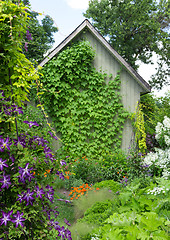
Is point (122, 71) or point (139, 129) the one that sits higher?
point (122, 71)

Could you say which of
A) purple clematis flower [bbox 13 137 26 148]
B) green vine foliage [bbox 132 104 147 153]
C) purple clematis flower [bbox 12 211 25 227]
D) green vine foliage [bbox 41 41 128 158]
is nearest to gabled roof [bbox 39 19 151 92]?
green vine foliage [bbox 41 41 128 158]

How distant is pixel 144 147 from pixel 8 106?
5.28 meters

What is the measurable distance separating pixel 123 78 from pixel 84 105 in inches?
61.9

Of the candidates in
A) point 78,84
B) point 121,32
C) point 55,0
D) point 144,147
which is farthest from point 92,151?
point 121,32

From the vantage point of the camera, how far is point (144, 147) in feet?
20.5

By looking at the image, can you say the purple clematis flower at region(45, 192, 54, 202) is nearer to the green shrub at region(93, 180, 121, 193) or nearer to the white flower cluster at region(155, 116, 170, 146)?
the green shrub at region(93, 180, 121, 193)

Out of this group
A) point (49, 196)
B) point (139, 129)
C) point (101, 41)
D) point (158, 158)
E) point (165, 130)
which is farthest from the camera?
point (101, 41)

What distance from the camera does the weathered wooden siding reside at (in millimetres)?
6797

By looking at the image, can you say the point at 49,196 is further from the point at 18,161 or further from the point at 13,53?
the point at 13,53

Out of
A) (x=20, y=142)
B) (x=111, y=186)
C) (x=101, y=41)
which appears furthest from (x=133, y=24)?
(x=20, y=142)

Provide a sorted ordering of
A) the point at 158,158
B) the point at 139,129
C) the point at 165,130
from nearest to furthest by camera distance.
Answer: the point at 158,158 < the point at 165,130 < the point at 139,129

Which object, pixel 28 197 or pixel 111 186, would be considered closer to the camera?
pixel 28 197

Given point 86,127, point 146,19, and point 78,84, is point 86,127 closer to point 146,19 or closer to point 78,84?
point 78,84

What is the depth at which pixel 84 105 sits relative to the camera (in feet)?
22.0
